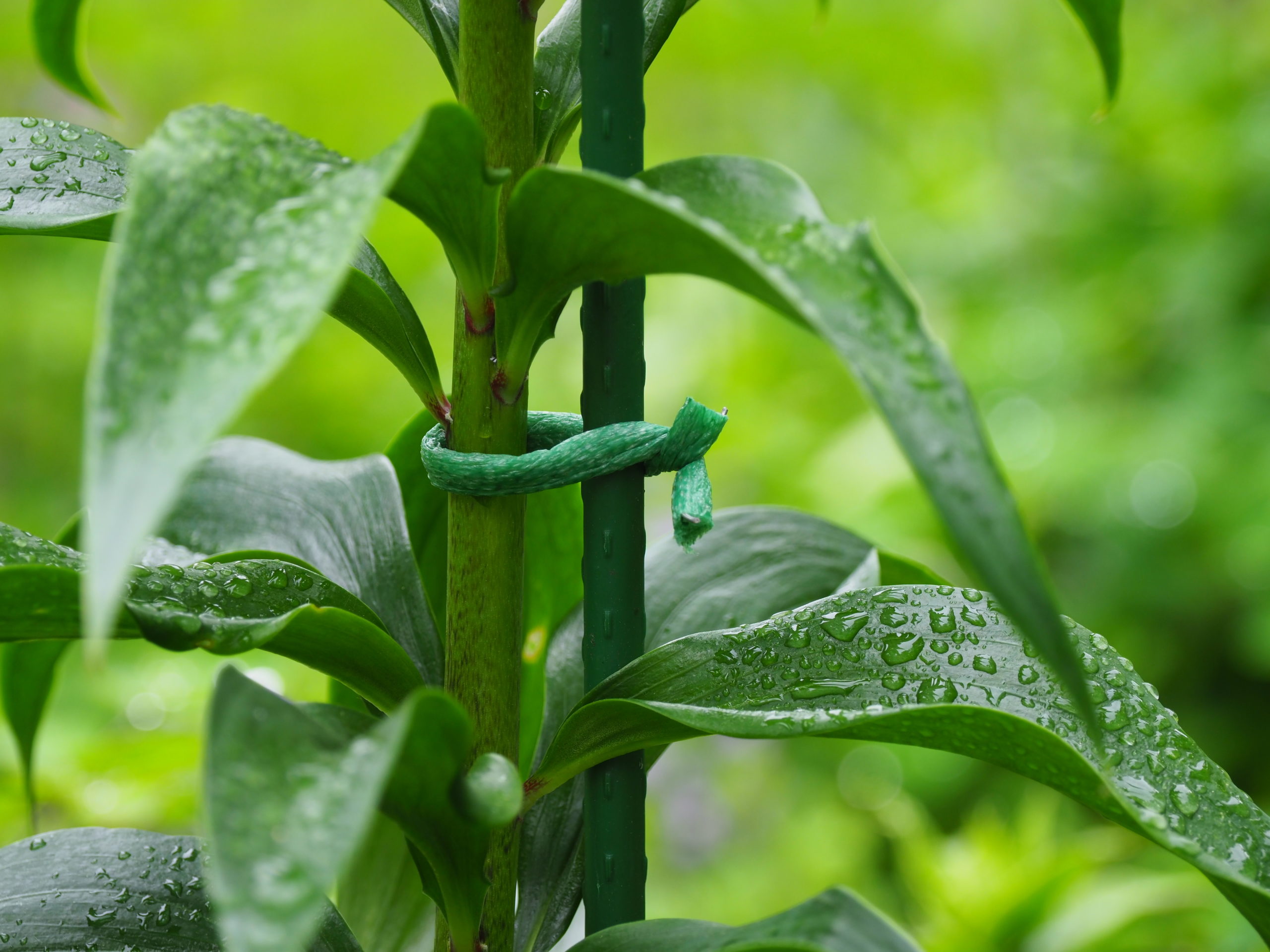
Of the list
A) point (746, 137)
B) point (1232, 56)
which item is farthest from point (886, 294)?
point (746, 137)

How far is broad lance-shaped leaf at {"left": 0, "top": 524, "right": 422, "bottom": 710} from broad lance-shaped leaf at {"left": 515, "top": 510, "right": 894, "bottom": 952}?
0.09 meters

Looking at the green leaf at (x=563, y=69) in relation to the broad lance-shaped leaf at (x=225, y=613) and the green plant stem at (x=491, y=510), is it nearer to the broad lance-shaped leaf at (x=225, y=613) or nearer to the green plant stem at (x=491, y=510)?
the green plant stem at (x=491, y=510)

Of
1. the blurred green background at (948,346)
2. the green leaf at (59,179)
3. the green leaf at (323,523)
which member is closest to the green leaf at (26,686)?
the green leaf at (323,523)

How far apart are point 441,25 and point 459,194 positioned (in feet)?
0.32

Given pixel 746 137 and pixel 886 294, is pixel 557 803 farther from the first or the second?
pixel 746 137

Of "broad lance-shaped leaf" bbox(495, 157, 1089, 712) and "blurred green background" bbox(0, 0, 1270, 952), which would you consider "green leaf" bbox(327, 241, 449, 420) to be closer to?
"broad lance-shaped leaf" bbox(495, 157, 1089, 712)

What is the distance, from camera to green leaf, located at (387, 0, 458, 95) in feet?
1.03

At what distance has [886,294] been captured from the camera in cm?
19

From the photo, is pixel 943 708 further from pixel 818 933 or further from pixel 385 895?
pixel 385 895

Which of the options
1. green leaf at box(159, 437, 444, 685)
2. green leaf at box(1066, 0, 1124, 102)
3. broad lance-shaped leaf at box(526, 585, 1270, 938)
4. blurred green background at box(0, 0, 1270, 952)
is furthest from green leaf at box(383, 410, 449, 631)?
blurred green background at box(0, 0, 1270, 952)

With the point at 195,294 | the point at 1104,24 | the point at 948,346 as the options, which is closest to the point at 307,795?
the point at 195,294

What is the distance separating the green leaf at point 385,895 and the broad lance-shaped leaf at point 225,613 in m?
0.13

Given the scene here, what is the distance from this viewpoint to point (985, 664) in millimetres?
279

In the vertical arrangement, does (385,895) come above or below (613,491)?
below
